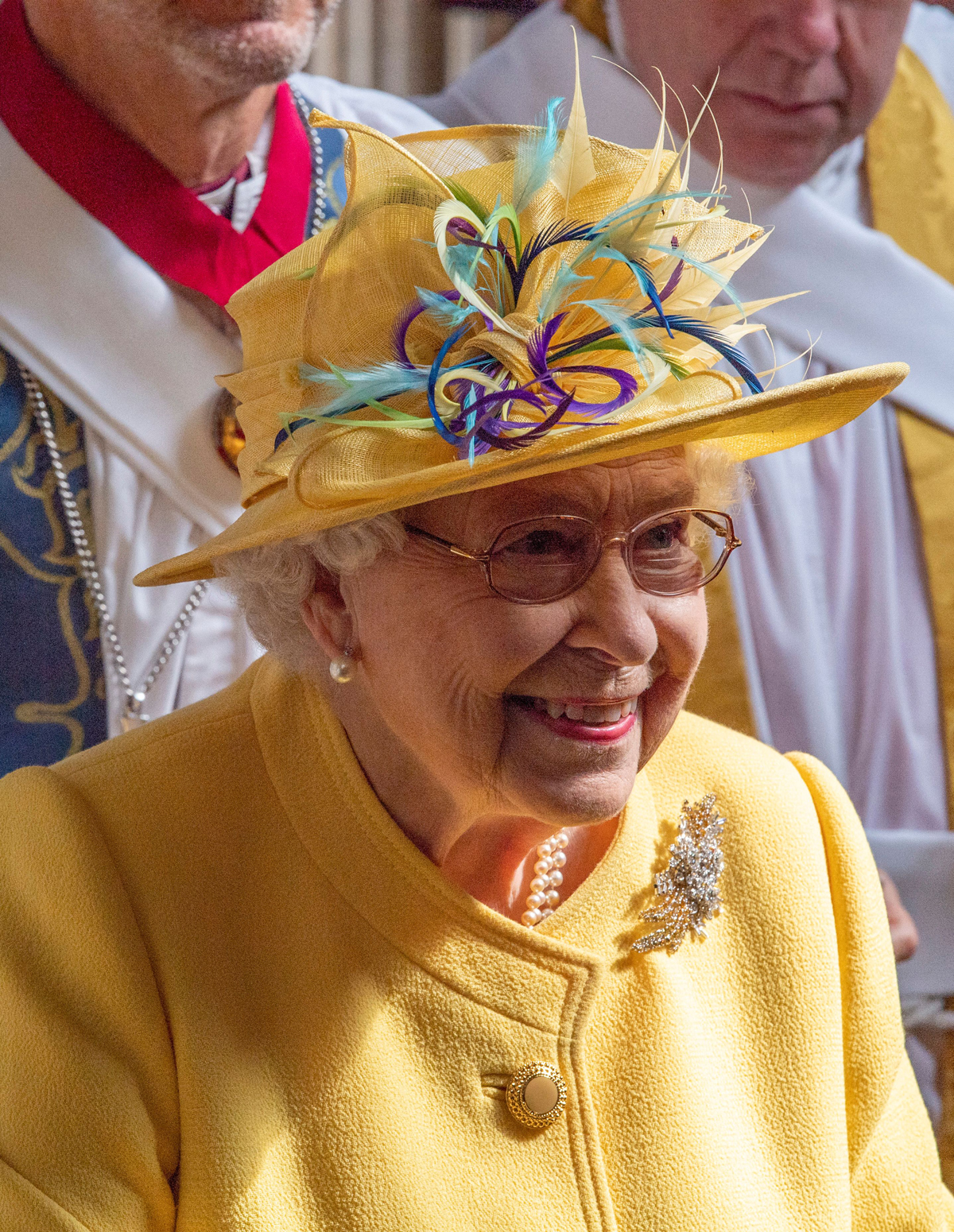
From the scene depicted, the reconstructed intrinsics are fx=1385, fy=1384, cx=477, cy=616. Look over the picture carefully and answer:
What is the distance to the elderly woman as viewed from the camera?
3.71 feet

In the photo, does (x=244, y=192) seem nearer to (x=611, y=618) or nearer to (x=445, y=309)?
(x=445, y=309)

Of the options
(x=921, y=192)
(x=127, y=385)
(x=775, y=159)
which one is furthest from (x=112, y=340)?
(x=921, y=192)

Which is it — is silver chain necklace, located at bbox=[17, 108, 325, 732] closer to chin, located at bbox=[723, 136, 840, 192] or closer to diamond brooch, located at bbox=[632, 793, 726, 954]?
diamond brooch, located at bbox=[632, 793, 726, 954]

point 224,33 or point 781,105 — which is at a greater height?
point 224,33

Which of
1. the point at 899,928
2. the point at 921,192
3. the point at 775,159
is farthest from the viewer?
the point at 921,192

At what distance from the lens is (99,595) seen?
173 centimetres

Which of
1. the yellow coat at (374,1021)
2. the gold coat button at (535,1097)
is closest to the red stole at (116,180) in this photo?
the yellow coat at (374,1021)

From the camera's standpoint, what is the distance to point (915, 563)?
221 cm

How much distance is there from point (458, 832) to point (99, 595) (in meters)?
0.64

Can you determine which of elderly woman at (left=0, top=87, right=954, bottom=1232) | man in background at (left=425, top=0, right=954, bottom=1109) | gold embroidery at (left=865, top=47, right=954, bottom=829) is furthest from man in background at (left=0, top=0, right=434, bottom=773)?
gold embroidery at (left=865, top=47, right=954, bottom=829)

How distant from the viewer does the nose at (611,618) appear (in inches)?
45.9

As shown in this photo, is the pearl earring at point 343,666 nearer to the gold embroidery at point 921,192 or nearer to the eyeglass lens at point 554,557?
the eyeglass lens at point 554,557

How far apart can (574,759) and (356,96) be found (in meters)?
1.27

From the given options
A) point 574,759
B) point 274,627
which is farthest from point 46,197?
point 574,759
